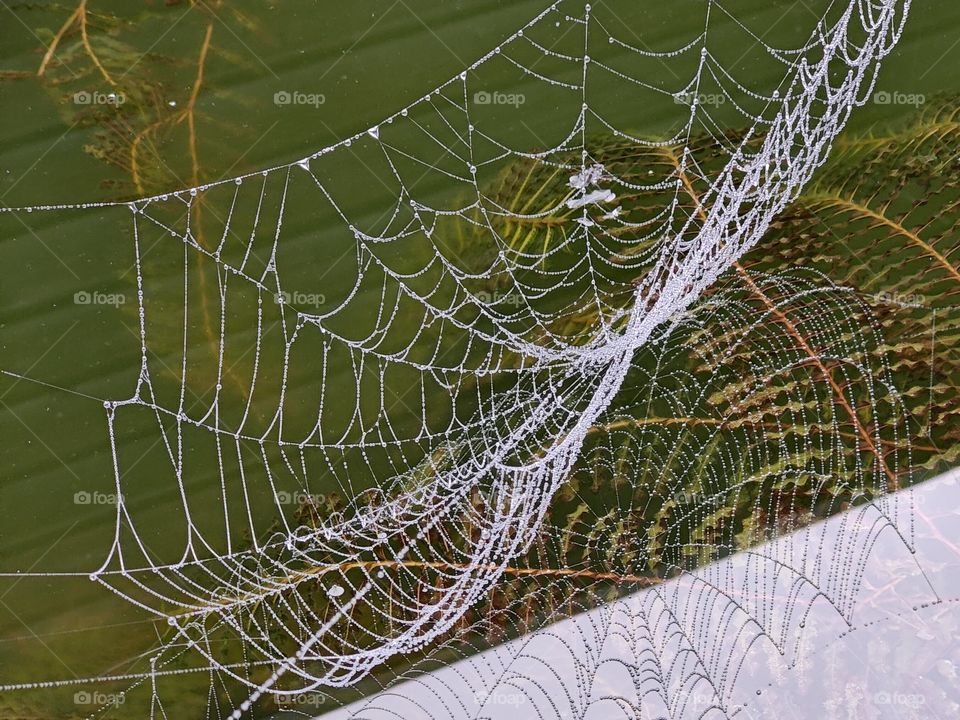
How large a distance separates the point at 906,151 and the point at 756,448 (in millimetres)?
819

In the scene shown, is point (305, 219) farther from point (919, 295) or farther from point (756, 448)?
point (919, 295)

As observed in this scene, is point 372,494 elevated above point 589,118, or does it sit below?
below

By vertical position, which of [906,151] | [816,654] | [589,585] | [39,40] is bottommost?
[816,654]

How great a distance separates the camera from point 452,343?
6.97 ft

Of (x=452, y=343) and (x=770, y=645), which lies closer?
(x=770, y=645)

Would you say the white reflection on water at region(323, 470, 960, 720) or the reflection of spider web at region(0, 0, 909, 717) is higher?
the reflection of spider web at region(0, 0, 909, 717)

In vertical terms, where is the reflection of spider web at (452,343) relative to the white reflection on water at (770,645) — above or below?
above

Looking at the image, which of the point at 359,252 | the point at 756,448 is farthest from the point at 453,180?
the point at 756,448

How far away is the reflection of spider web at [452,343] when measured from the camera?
2.06 m

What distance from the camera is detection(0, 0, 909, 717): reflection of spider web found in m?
2.06

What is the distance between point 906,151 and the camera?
2115 mm

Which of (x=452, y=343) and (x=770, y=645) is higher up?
(x=452, y=343)

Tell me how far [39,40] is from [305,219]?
0.72 meters

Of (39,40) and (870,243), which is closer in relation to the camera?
(39,40)
